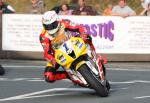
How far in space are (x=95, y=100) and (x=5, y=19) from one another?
8365 millimetres

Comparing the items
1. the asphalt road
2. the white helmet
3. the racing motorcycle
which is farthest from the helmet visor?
the asphalt road

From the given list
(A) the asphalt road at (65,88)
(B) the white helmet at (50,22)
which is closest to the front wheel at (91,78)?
(A) the asphalt road at (65,88)

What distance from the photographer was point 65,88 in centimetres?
1397

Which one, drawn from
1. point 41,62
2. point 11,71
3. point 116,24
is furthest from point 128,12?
point 11,71

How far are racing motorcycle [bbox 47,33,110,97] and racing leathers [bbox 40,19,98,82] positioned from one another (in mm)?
81

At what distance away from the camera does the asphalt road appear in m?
12.3

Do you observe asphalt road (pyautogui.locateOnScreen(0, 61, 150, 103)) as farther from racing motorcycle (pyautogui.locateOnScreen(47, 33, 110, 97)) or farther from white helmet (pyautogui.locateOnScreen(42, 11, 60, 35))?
white helmet (pyautogui.locateOnScreen(42, 11, 60, 35))

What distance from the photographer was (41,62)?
19.6m

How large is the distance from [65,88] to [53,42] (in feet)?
6.09

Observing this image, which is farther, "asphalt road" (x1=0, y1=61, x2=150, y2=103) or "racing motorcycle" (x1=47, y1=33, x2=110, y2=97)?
"asphalt road" (x1=0, y1=61, x2=150, y2=103)

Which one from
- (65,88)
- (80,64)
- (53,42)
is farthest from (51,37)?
(65,88)

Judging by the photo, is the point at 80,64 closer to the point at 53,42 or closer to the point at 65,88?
the point at 53,42

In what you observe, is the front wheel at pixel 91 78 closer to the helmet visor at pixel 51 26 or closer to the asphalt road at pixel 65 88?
the asphalt road at pixel 65 88

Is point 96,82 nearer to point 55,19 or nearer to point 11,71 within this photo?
point 55,19
